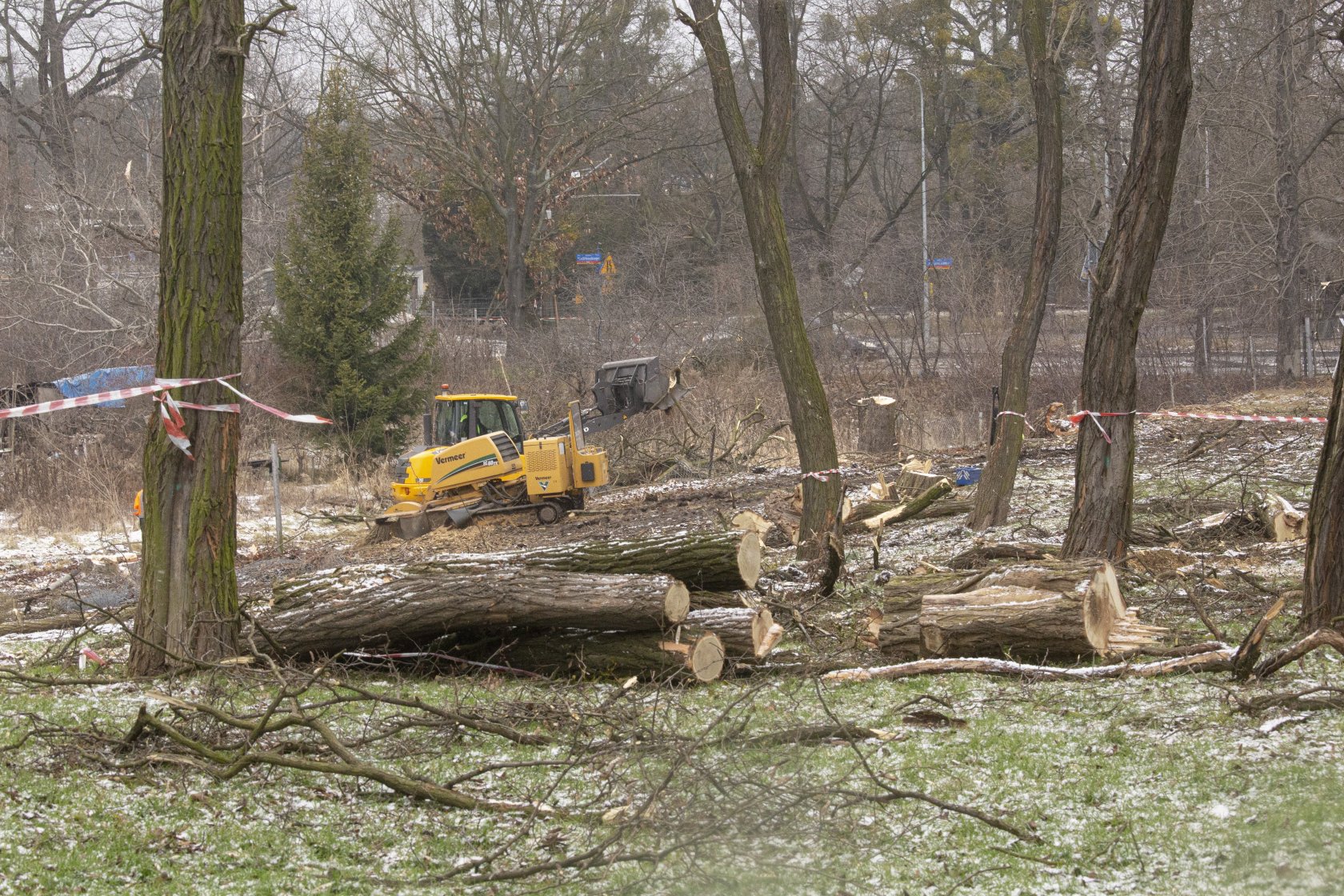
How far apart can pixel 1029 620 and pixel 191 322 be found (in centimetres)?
496

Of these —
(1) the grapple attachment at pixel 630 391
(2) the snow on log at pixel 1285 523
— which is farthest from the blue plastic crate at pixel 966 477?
(2) the snow on log at pixel 1285 523

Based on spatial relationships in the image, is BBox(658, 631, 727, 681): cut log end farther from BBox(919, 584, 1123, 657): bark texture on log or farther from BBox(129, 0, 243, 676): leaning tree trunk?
BBox(129, 0, 243, 676): leaning tree trunk

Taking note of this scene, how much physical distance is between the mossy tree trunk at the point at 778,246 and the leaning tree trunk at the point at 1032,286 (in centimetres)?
165

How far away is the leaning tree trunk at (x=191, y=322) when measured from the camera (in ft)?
23.3

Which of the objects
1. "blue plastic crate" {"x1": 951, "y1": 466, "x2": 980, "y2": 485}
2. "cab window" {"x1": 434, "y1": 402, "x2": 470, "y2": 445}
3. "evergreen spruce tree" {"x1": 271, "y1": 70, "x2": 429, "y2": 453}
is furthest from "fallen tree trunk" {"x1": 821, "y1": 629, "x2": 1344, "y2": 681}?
"evergreen spruce tree" {"x1": 271, "y1": 70, "x2": 429, "y2": 453}

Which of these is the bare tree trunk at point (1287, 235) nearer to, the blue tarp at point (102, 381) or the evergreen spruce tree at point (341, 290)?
the evergreen spruce tree at point (341, 290)

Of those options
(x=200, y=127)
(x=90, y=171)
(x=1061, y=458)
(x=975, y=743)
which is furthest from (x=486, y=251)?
(x=975, y=743)

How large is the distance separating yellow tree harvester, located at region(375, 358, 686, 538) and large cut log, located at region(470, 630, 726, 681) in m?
9.75

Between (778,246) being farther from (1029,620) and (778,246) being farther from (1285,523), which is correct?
(1029,620)

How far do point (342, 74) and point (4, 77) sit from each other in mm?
15906

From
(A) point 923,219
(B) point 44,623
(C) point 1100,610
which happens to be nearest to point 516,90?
(A) point 923,219

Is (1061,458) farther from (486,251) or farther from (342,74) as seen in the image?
(486,251)

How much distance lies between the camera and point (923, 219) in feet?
124

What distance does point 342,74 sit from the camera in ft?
83.3
